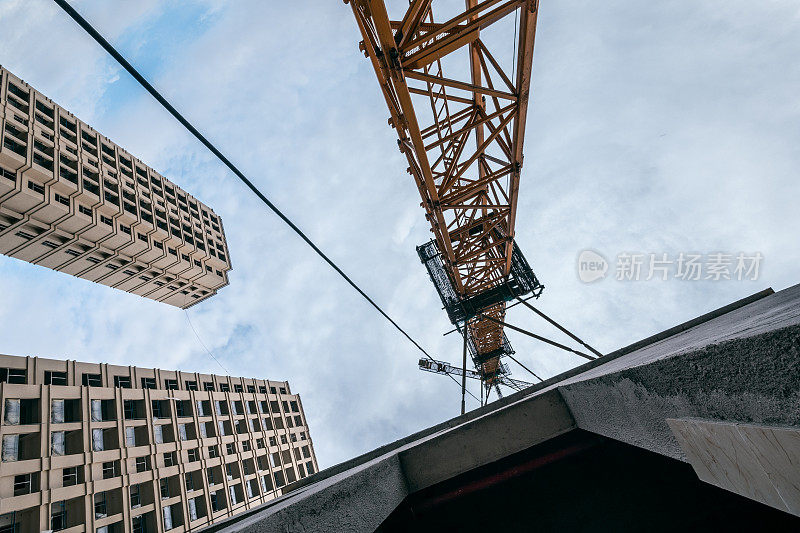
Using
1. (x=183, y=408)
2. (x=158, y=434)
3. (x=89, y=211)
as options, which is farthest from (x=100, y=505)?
(x=89, y=211)

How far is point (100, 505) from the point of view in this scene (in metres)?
26.2

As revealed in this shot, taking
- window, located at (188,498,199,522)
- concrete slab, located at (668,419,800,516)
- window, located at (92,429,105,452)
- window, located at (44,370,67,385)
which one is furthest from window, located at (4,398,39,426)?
concrete slab, located at (668,419,800,516)

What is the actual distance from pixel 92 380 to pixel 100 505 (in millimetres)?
9318

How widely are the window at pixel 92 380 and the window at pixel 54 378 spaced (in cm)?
156

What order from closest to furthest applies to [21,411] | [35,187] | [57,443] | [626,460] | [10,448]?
[626,460] < [10,448] < [21,411] < [57,443] < [35,187]

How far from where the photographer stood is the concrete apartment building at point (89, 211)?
32.0 metres

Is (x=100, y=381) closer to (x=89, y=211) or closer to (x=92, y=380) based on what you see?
(x=92, y=380)

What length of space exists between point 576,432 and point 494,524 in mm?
1095

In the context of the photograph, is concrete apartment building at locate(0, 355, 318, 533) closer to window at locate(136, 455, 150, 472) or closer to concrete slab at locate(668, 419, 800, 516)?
window at locate(136, 455, 150, 472)

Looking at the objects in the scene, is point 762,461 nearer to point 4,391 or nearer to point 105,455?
point 4,391

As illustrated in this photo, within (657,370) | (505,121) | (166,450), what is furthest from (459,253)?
(166,450)

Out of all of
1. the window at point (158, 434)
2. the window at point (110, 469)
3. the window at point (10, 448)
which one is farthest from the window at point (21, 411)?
the window at point (158, 434)

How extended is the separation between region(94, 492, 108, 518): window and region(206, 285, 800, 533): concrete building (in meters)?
32.9

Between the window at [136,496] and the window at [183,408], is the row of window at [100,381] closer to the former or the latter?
the window at [183,408]
